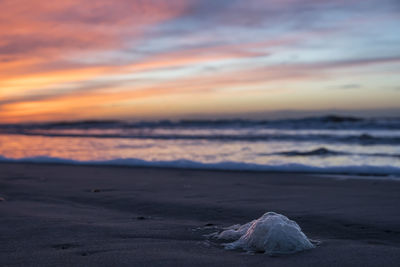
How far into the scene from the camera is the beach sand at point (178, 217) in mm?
2627

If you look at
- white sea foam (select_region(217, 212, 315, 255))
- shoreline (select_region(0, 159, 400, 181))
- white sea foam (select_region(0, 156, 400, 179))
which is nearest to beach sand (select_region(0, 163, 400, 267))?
white sea foam (select_region(217, 212, 315, 255))

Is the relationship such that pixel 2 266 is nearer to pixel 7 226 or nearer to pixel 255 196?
pixel 7 226

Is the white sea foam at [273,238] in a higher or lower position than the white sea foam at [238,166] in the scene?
higher

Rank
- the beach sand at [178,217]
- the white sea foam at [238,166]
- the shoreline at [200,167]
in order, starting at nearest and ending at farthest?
1. the beach sand at [178,217]
2. the shoreline at [200,167]
3. the white sea foam at [238,166]

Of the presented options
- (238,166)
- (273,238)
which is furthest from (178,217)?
(238,166)

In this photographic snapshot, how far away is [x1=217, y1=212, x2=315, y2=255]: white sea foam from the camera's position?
2.70 metres

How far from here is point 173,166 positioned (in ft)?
30.0

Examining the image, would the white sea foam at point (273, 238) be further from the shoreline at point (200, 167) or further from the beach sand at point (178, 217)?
the shoreline at point (200, 167)

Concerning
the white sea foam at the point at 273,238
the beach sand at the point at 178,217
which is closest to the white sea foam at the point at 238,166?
the beach sand at the point at 178,217

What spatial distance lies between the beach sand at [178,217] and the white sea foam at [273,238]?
8cm

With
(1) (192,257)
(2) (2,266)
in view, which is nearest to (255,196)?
(1) (192,257)

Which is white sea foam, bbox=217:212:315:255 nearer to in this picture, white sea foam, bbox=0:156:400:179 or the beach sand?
the beach sand

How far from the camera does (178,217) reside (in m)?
4.07

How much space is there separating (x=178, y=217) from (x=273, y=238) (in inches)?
60.2
